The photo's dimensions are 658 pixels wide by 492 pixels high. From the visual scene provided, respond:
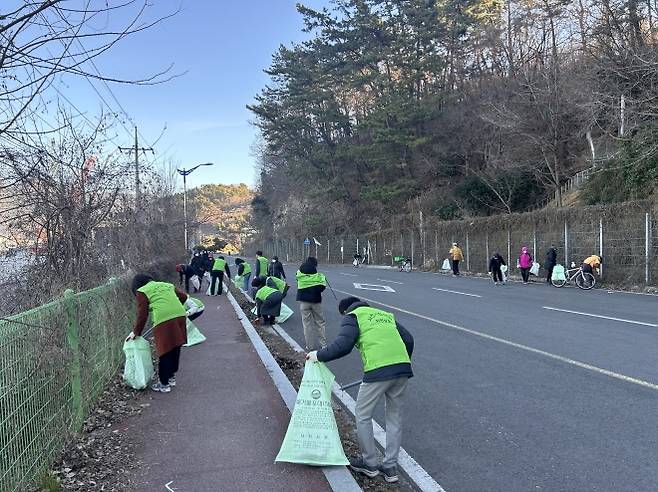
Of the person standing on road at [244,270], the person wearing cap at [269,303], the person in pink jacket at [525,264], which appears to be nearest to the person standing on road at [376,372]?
the person wearing cap at [269,303]

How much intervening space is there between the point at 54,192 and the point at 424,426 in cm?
684

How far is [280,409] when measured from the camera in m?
6.34

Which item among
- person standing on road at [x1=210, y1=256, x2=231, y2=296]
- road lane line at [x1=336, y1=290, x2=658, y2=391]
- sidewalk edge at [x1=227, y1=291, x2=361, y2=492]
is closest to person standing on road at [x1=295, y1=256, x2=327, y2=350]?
sidewalk edge at [x1=227, y1=291, x2=361, y2=492]

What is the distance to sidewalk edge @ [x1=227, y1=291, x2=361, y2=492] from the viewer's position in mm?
4344

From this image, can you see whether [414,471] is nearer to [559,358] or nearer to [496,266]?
[559,358]

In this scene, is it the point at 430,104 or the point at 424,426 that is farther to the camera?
the point at 430,104

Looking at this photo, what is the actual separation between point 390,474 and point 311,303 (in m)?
5.55

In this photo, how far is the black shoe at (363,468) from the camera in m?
4.60

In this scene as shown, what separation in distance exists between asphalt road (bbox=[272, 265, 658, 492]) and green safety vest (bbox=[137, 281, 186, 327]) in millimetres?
2407

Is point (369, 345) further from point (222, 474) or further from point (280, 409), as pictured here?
point (280, 409)

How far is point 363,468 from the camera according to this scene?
463 centimetres

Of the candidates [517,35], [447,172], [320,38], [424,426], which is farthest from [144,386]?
[320,38]

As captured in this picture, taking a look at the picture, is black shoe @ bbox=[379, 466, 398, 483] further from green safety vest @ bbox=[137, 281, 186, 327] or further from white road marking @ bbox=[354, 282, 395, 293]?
white road marking @ bbox=[354, 282, 395, 293]

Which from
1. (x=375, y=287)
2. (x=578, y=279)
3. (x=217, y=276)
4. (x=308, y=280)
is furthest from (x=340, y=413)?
(x=578, y=279)
